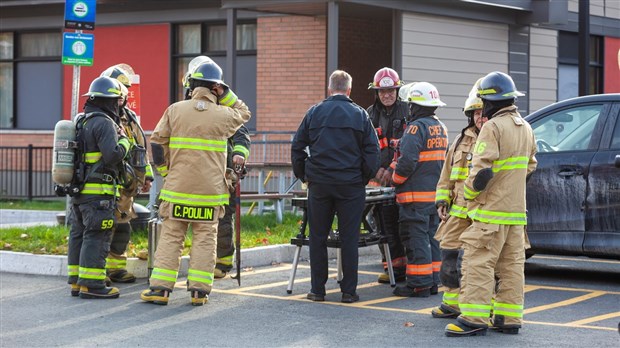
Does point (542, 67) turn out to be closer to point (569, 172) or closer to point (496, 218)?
point (569, 172)

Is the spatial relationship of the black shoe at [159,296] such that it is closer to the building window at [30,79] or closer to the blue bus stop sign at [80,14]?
the blue bus stop sign at [80,14]

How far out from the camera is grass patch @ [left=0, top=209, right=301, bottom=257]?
12.2 metres

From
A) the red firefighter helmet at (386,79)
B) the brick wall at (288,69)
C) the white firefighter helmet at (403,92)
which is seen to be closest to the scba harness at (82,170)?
the red firefighter helmet at (386,79)

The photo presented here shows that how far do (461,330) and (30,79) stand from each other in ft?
53.6

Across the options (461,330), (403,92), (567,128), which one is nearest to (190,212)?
(461,330)

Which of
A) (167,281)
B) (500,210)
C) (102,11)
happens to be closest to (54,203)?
(102,11)

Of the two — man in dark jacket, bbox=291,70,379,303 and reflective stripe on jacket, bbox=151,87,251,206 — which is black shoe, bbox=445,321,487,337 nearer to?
man in dark jacket, bbox=291,70,379,303

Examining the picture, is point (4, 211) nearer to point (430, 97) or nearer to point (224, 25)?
point (224, 25)

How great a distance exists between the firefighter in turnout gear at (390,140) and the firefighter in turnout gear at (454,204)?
2.00m

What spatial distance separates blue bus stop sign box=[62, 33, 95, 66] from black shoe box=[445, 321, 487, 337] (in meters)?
6.66

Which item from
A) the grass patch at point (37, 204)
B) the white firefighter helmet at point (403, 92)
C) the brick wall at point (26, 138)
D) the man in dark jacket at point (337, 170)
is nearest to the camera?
the man in dark jacket at point (337, 170)

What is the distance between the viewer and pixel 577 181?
10.7 meters

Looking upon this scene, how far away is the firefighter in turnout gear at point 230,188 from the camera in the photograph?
10.4 metres

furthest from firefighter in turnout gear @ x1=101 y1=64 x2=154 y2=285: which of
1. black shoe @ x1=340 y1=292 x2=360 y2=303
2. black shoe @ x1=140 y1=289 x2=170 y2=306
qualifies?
black shoe @ x1=340 y1=292 x2=360 y2=303
